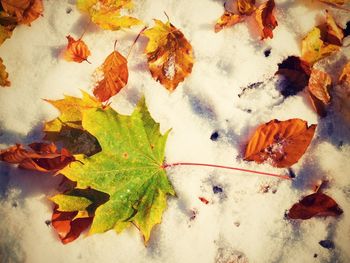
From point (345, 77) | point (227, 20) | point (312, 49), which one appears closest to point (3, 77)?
point (227, 20)

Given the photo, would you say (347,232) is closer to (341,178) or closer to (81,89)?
(341,178)

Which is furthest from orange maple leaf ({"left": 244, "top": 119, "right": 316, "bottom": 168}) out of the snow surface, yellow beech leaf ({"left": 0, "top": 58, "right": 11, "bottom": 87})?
yellow beech leaf ({"left": 0, "top": 58, "right": 11, "bottom": 87})

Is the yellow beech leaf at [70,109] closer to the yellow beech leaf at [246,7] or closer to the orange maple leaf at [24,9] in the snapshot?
the orange maple leaf at [24,9]

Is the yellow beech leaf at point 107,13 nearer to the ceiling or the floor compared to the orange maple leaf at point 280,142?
nearer to the ceiling

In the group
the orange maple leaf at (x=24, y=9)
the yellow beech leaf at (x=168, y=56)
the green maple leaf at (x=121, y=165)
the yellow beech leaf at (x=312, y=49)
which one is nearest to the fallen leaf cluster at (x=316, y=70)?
the yellow beech leaf at (x=312, y=49)

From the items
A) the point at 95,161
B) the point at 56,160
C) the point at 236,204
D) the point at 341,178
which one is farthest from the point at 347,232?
the point at 56,160

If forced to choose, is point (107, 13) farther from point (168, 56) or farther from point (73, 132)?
point (73, 132)
